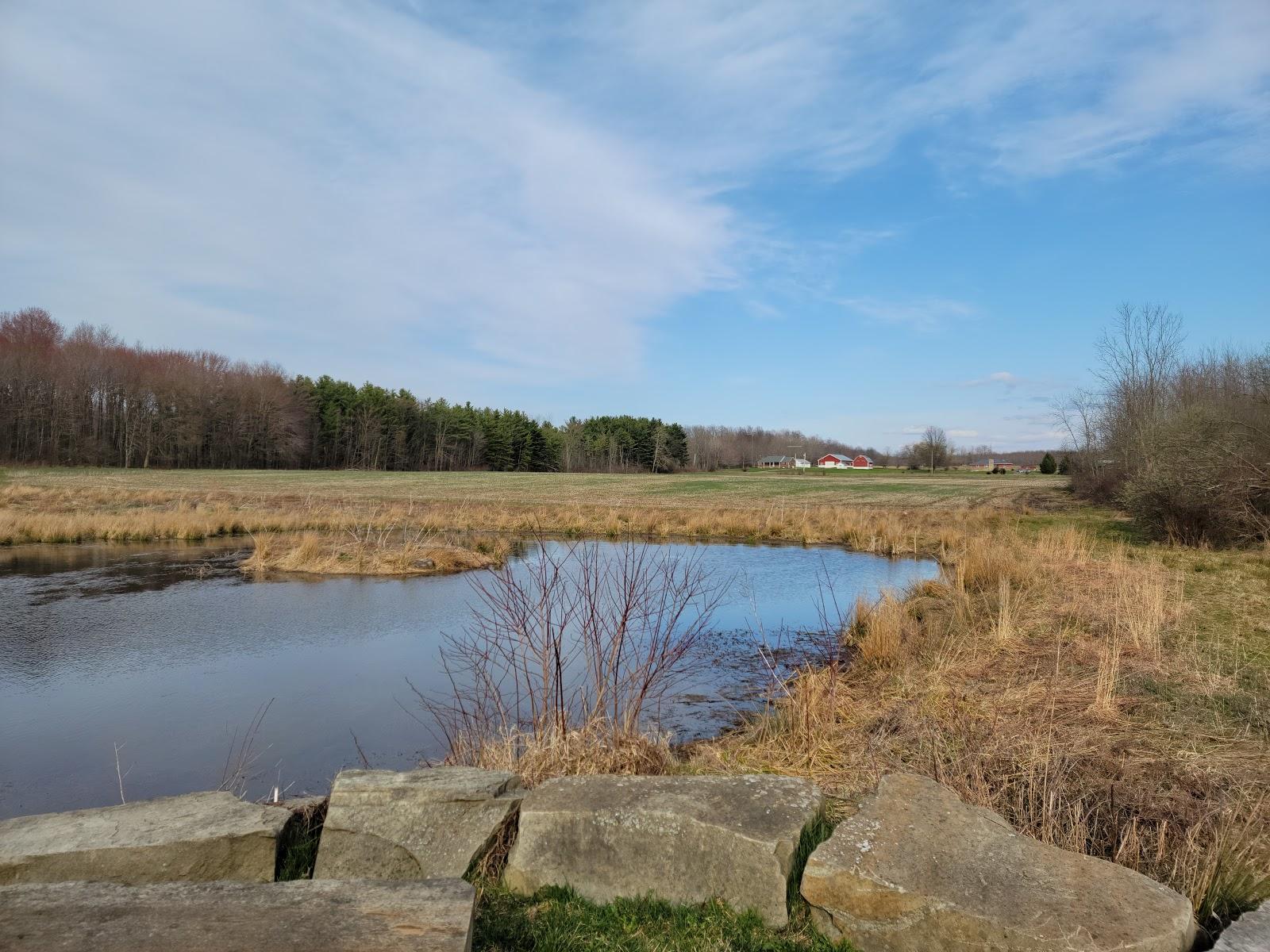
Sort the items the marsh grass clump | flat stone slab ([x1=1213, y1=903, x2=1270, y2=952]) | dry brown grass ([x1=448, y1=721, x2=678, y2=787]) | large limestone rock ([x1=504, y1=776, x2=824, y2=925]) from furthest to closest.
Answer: dry brown grass ([x1=448, y1=721, x2=678, y2=787]), the marsh grass clump, large limestone rock ([x1=504, y1=776, x2=824, y2=925]), flat stone slab ([x1=1213, y1=903, x2=1270, y2=952])

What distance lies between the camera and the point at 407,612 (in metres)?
12.7

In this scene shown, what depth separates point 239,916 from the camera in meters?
2.54

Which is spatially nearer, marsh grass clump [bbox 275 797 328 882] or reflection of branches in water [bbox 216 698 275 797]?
marsh grass clump [bbox 275 797 328 882]

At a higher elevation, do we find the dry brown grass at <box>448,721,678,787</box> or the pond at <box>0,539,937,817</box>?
the dry brown grass at <box>448,721,678,787</box>

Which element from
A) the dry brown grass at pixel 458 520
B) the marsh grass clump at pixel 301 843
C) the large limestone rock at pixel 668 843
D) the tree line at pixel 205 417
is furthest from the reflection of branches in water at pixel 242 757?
the tree line at pixel 205 417

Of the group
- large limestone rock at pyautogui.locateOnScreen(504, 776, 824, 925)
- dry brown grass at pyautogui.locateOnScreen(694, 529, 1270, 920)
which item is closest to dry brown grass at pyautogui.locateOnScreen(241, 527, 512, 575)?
dry brown grass at pyautogui.locateOnScreen(694, 529, 1270, 920)

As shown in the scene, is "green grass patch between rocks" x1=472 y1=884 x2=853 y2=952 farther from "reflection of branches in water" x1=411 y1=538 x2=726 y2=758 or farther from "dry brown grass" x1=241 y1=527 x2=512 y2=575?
"dry brown grass" x1=241 y1=527 x2=512 y2=575

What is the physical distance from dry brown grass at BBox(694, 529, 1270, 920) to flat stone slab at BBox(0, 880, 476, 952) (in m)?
2.63

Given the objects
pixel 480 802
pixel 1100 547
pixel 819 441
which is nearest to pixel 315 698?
pixel 480 802

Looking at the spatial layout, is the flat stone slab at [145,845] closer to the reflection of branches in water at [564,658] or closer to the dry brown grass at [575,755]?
the dry brown grass at [575,755]

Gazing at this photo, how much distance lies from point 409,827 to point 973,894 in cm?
240

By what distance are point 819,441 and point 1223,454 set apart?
174906mm

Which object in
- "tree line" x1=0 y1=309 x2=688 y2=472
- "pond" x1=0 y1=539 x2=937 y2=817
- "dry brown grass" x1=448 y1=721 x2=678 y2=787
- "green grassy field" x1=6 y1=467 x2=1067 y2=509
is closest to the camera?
"dry brown grass" x1=448 y1=721 x2=678 y2=787

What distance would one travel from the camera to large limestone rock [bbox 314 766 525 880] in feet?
11.8
